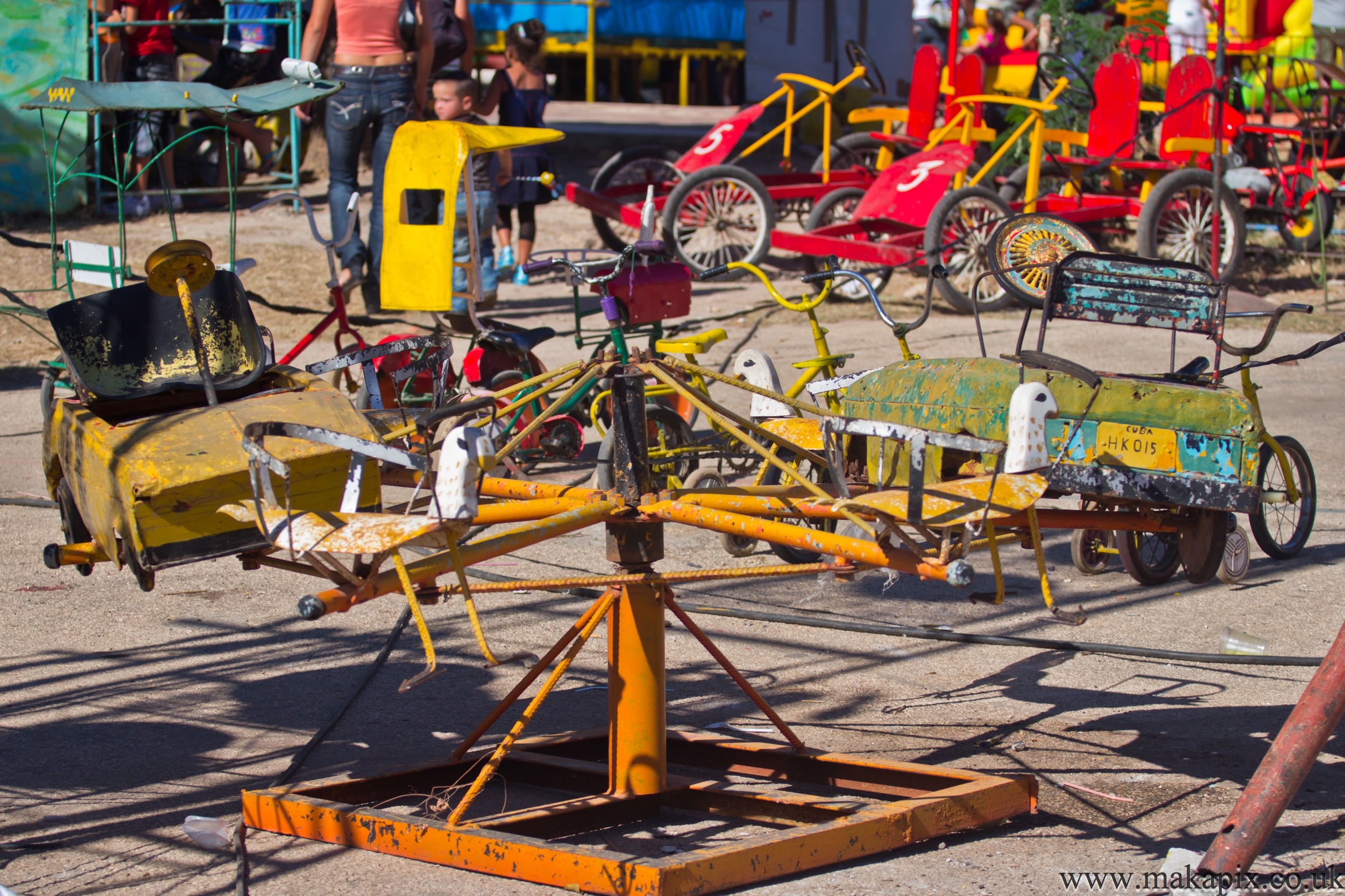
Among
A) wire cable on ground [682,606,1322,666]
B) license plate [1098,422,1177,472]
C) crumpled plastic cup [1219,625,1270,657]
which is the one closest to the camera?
license plate [1098,422,1177,472]

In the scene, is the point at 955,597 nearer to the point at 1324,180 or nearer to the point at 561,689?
the point at 561,689

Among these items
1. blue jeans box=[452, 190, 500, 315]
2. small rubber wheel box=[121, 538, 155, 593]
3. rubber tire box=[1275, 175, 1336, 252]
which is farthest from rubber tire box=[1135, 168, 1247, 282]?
small rubber wheel box=[121, 538, 155, 593]

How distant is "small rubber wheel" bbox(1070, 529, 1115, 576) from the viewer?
18.4ft

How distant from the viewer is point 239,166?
13.4 m

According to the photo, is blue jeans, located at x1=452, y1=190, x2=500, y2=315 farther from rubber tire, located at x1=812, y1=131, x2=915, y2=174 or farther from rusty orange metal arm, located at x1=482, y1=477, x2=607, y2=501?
rubber tire, located at x1=812, y1=131, x2=915, y2=174

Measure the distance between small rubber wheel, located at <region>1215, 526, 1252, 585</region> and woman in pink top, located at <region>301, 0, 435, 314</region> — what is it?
19.0 feet

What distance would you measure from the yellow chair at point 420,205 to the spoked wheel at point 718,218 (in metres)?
3.78

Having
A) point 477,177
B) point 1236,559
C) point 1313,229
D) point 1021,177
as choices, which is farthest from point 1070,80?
point 1236,559

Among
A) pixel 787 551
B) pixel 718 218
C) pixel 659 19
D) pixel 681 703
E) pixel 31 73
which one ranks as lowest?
pixel 681 703

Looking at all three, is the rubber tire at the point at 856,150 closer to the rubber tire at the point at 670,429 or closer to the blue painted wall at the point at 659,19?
the rubber tire at the point at 670,429

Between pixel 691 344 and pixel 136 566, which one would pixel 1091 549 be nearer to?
pixel 691 344

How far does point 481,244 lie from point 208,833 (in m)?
6.96

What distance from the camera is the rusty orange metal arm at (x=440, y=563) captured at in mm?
2980

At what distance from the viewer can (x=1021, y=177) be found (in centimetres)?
1141
